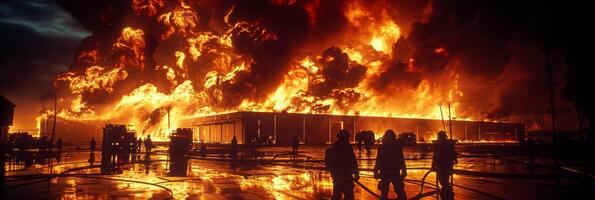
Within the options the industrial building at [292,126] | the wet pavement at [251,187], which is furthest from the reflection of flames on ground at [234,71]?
the wet pavement at [251,187]

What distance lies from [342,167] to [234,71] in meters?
62.0

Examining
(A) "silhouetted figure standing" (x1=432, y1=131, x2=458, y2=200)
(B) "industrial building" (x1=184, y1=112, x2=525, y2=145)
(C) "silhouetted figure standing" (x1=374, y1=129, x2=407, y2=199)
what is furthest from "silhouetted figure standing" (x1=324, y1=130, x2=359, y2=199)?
(B) "industrial building" (x1=184, y1=112, x2=525, y2=145)

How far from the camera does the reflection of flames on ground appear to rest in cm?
6538

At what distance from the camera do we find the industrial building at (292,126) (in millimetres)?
54281

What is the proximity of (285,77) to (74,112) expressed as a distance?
118ft

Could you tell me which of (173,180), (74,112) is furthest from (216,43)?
(173,180)

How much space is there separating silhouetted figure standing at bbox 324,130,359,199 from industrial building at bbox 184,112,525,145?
1751 inches

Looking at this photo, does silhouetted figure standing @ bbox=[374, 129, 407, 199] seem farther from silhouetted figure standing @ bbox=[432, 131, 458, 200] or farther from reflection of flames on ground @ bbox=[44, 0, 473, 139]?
reflection of flames on ground @ bbox=[44, 0, 473, 139]

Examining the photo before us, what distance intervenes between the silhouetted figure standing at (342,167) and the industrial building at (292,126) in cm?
4449

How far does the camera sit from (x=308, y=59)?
70625mm

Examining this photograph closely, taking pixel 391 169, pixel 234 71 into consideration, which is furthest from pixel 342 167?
pixel 234 71

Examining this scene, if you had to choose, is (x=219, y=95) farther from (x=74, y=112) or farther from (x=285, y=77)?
(x=74, y=112)

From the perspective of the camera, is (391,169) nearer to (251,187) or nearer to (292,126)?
(251,187)

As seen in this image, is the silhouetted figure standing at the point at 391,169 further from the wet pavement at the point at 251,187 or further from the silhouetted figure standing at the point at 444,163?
the silhouetted figure standing at the point at 444,163
